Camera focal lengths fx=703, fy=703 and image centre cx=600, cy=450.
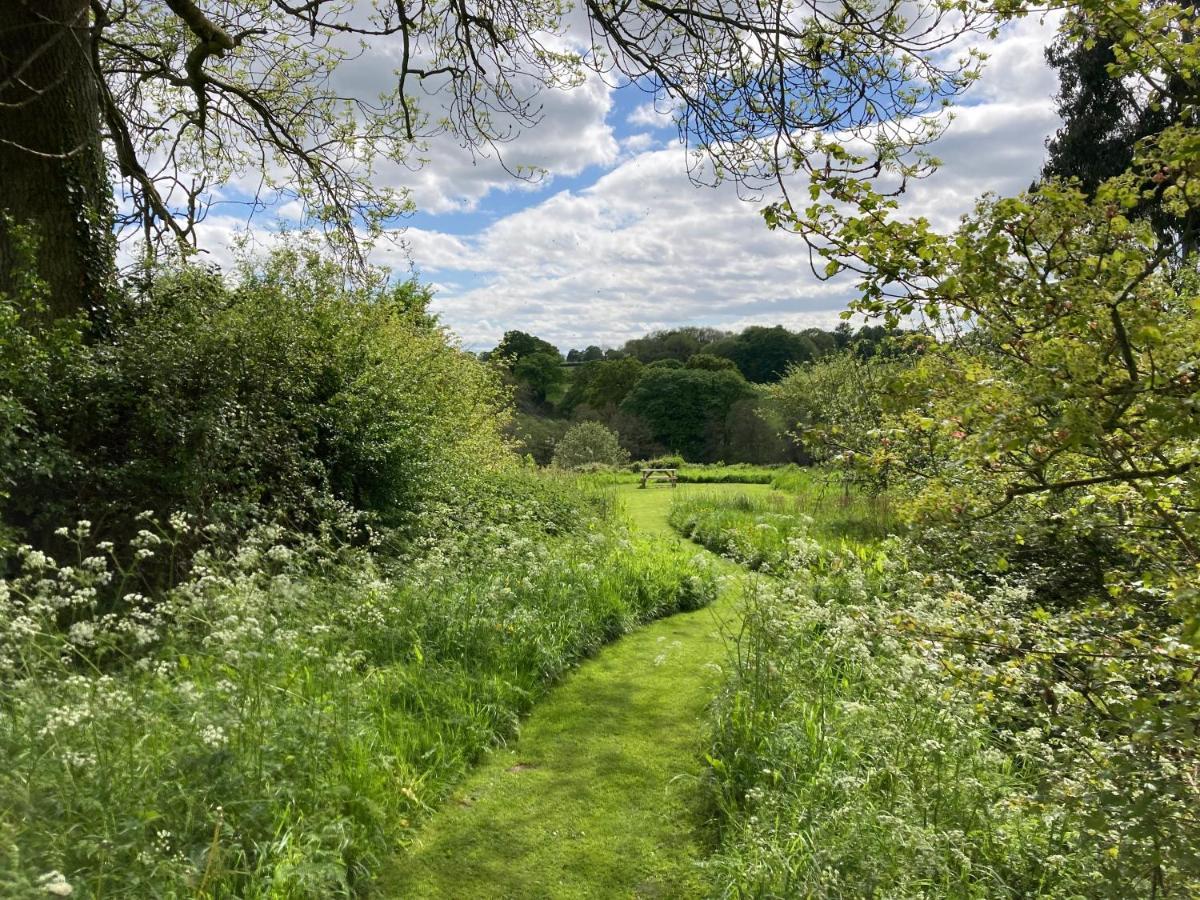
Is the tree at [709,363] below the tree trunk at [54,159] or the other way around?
the other way around

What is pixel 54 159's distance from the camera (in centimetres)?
658

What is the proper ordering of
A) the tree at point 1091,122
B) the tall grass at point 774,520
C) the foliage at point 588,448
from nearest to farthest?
the tall grass at point 774,520 < the tree at point 1091,122 < the foliage at point 588,448

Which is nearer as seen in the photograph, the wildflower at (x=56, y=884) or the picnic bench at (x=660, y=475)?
the wildflower at (x=56, y=884)

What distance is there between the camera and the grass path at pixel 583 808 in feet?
11.0

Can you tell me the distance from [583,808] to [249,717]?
6.25 ft

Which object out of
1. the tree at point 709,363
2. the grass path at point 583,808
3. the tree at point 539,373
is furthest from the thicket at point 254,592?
the tree at point 539,373

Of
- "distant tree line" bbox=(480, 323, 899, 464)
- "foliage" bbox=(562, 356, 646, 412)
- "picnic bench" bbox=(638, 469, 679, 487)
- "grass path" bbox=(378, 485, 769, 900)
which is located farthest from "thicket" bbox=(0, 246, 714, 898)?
"foliage" bbox=(562, 356, 646, 412)

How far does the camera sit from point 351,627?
17.1 feet

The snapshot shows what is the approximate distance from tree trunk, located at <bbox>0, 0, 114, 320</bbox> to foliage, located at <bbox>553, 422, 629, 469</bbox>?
27.5 meters

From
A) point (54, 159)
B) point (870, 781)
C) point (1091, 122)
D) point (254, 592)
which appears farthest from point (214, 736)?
point (1091, 122)

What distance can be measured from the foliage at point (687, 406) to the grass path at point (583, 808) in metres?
46.8

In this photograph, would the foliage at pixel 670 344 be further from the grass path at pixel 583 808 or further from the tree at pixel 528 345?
the grass path at pixel 583 808

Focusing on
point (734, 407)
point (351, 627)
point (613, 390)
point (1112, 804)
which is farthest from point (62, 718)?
point (613, 390)

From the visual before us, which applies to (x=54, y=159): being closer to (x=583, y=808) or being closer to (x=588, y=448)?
(x=583, y=808)
